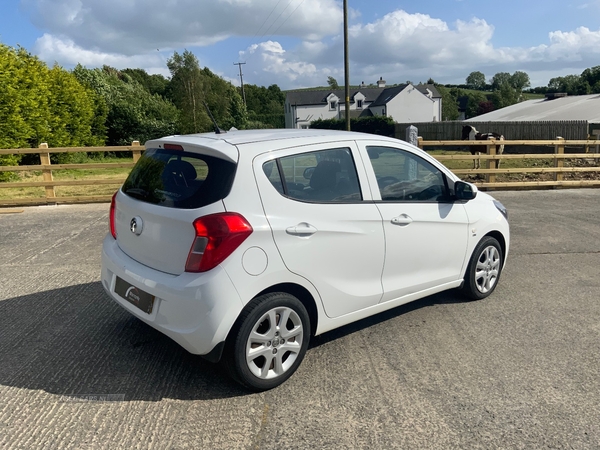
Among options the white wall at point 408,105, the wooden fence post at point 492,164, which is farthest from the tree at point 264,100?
the wooden fence post at point 492,164

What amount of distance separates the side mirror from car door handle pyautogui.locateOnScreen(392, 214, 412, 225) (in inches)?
27.6

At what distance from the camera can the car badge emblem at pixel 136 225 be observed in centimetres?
343

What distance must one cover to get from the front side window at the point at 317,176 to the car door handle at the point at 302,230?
199 mm

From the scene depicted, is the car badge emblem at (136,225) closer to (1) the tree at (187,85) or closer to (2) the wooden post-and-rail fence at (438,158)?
(2) the wooden post-and-rail fence at (438,158)

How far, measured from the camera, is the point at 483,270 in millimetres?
4891

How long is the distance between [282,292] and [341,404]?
2.63 ft

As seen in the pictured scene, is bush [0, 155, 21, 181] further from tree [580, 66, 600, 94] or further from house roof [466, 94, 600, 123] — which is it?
tree [580, 66, 600, 94]

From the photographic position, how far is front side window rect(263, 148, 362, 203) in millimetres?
3348

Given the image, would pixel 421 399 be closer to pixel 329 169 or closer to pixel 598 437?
pixel 598 437

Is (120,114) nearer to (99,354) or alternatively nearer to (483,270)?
(99,354)

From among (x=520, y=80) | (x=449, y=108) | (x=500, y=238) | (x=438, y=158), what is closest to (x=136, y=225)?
(x=500, y=238)

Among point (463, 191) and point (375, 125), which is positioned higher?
point (375, 125)

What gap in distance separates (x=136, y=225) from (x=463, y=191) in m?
2.76

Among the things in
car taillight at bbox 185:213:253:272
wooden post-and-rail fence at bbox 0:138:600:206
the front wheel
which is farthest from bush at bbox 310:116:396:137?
car taillight at bbox 185:213:253:272
